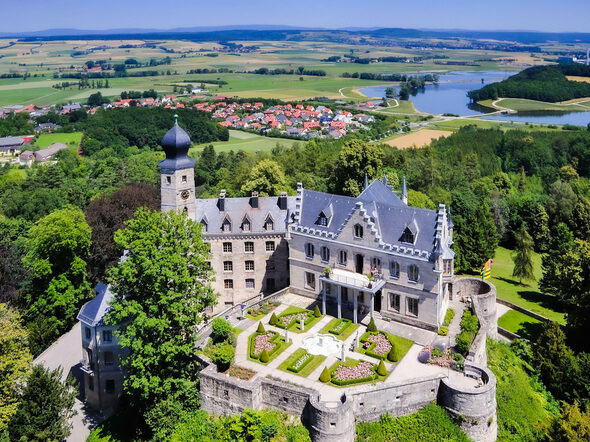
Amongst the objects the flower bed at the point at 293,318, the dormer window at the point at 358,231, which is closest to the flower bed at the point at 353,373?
the flower bed at the point at 293,318

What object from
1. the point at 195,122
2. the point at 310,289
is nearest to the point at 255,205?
the point at 310,289

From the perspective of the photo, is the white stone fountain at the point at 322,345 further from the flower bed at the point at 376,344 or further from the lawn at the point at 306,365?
the flower bed at the point at 376,344

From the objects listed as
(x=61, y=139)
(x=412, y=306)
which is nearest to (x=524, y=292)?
(x=412, y=306)

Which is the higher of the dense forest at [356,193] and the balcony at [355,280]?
the balcony at [355,280]

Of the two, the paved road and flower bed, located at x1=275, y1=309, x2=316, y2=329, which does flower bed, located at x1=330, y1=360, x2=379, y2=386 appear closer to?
flower bed, located at x1=275, y1=309, x2=316, y2=329

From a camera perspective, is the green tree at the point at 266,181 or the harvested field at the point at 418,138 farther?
the harvested field at the point at 418,138

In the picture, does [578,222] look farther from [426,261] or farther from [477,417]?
[477,417]
